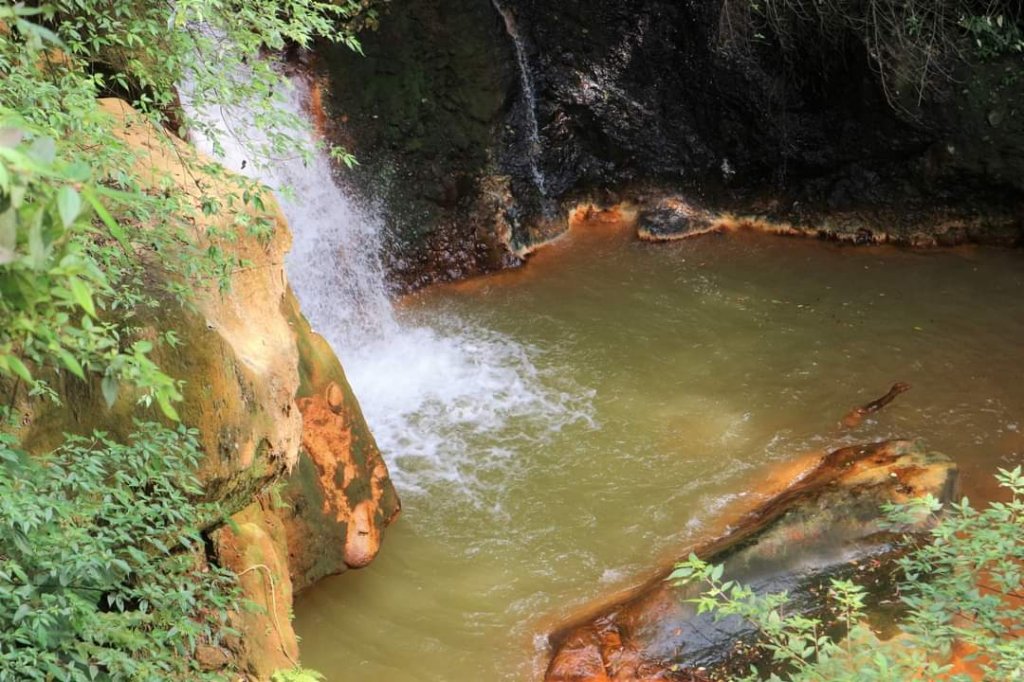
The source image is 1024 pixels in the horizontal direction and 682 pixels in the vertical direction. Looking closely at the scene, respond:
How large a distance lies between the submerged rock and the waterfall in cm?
537

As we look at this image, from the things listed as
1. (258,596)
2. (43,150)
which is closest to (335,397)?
(258,596)

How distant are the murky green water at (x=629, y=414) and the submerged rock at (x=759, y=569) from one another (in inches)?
12.4

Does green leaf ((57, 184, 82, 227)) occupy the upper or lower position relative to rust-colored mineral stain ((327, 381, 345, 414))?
upper

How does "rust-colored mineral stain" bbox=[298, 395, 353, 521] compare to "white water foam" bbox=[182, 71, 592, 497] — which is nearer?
"rust-colored mineral stain" bbox=[298, 395, 353, 521]

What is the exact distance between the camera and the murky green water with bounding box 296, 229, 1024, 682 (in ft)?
17.9

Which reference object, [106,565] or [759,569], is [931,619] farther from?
[106,565]

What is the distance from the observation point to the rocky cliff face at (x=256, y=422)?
3760mm

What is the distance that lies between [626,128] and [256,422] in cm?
728

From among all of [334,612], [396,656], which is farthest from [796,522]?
[334,612]

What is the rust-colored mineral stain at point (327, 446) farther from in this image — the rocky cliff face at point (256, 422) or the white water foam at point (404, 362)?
the white water foam at point (404, 362)

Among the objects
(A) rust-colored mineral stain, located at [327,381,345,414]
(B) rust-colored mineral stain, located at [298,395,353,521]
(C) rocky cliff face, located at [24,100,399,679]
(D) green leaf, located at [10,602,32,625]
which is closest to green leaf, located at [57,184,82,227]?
(D) green leaf, located at [10,602,32,625]

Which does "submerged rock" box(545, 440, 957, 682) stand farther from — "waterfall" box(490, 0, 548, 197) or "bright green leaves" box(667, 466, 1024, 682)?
"waterfall" box(490, 0, 548, 197)

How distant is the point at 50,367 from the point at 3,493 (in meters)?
0.91

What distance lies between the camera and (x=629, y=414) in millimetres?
7164
